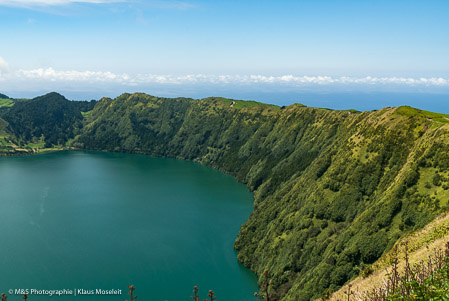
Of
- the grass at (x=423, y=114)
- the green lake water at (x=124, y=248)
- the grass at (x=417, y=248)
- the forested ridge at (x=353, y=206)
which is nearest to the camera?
the grass at (x=417, y=248)

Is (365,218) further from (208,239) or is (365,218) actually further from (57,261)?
(57,261)

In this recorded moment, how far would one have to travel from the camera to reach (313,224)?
126938mm

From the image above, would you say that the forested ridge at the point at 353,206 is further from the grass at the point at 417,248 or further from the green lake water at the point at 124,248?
the grass at the point at 417,248

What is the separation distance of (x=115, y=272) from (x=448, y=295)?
379ft

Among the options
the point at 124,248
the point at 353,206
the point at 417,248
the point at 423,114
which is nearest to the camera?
the point at 417,248

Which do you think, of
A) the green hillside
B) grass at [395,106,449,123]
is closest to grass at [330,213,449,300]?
the green hillside

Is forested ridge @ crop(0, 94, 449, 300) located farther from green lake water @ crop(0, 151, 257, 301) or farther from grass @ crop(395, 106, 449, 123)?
A: green lake water @ crop(0, 151, 257, 301)

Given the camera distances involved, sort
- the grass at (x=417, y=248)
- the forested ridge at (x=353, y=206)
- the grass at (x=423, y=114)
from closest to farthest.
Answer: the grass at (x=417, y=248) → the forested ridge at (x=353, y=206) → the grass at (x=423, y=114)

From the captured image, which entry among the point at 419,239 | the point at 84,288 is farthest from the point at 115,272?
the point at 419,239

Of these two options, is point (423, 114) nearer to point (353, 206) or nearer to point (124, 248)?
point (353, 206)

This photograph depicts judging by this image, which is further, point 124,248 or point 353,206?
point 124,248

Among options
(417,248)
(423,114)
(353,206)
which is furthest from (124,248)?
(423,114)

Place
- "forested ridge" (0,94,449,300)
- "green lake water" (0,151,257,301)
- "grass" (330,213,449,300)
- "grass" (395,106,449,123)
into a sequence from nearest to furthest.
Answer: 1. "grass" (330,213,449,300)
2. "forested ridge" (0,94,449,300)
3. "green lake water" (0,151,257,301)
4. "grass" (395,106,449,123)

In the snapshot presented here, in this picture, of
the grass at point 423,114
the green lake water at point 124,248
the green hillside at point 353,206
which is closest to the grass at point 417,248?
the green hillside at point 353,206
